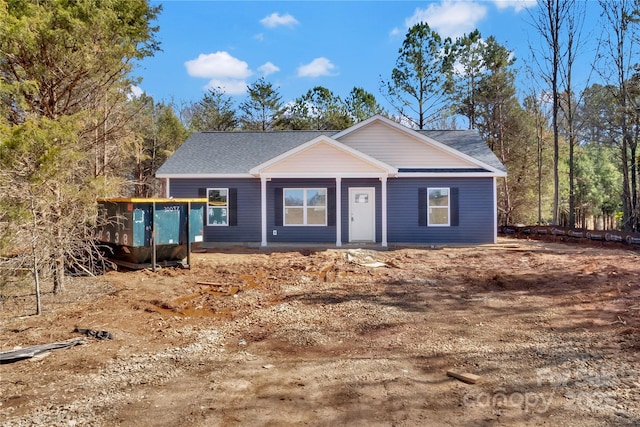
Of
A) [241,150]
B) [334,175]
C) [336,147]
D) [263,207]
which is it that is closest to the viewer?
[334,175]

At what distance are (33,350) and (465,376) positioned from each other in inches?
181

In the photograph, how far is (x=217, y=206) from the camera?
1476cm

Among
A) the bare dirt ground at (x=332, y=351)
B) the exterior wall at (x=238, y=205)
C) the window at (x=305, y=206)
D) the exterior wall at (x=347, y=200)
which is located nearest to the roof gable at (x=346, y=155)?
the exterior wall at (x=238, y=205)

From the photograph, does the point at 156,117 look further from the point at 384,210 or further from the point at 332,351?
the point at 332,351

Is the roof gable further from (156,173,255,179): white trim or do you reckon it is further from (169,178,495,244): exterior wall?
(169,178,495,244): exterior wall

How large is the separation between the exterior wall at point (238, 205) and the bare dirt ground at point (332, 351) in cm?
578

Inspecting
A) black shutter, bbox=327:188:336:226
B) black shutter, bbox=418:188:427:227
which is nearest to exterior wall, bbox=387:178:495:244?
black shutter, bbox=418:188:427:227

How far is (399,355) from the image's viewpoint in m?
4.41

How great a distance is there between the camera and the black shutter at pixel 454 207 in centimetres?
1432

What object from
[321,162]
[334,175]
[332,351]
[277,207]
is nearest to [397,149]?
[334,175]

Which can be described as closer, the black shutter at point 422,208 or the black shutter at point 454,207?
the black shutter at point 454,207

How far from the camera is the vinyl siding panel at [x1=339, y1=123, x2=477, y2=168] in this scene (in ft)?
48.3

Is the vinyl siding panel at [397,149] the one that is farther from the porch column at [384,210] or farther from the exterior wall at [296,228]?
the exterior wall at [296,228]

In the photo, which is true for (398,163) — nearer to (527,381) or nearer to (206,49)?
(527,381)
